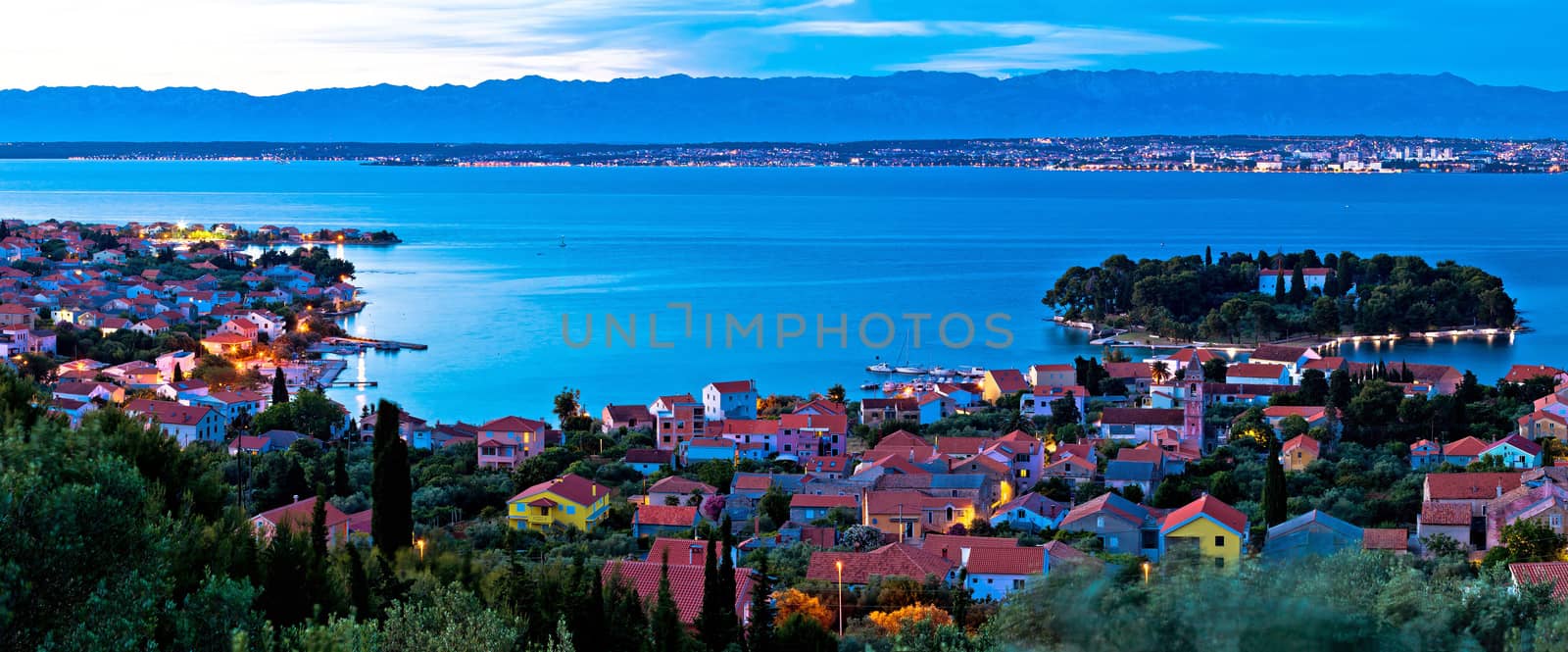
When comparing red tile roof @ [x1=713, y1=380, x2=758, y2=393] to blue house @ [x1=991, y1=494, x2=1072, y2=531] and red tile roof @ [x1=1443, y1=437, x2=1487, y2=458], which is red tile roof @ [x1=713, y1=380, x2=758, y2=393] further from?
red tile roof @ [x1=1443, y1=437, x2=1487, y2=458]

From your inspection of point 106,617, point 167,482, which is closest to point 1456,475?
point 167,482

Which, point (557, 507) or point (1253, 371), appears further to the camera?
point (1253, 371)

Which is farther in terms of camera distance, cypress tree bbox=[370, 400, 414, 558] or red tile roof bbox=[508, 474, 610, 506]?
red tile roof bbox=[508, 474, 610, 506]

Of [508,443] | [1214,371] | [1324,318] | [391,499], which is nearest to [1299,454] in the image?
[1214,371]

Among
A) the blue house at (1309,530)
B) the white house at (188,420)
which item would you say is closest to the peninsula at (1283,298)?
the white house at (188,420)

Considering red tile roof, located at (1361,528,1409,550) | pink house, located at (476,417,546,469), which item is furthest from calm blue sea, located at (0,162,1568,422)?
red tile roof, located at (1361,528,1409,550)

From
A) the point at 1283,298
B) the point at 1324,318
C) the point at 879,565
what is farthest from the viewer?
the point at 1283,298

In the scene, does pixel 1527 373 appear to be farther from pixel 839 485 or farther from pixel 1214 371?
pixel 839 485
